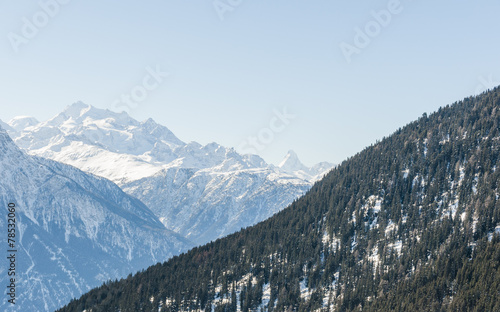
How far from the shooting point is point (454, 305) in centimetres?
19988

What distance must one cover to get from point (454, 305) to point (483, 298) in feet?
32.9

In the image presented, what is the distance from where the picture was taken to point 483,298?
646ft
